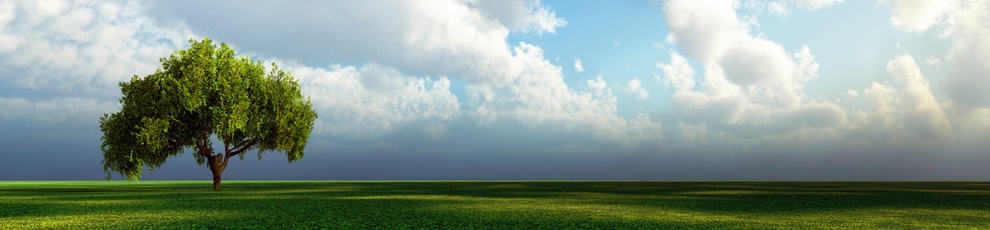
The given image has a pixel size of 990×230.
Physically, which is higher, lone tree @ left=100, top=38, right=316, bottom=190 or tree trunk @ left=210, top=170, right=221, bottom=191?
lone tree @ left=100, top=38, right=316, bottom=190

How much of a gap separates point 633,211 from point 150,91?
104ft

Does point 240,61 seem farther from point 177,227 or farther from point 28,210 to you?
point 177,227

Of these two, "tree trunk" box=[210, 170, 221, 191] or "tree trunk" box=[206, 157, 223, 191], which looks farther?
"tree trunk" box=[206, 157, 223, 191]

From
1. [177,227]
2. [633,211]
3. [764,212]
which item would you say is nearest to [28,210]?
[177,227]

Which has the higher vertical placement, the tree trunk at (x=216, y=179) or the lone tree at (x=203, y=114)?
the lone tree at (x=203, y=114)

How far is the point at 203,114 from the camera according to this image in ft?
117

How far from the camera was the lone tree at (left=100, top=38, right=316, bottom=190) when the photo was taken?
114 feet

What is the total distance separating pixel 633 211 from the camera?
54.0 ft

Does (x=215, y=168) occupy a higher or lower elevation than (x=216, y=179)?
higher

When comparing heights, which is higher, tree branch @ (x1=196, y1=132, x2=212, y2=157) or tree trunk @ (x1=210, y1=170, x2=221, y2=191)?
tree branch @ (x1=196, y1=132, x2=212, y2=157)

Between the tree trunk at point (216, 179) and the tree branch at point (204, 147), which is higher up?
the tree branch at point (204, 147)

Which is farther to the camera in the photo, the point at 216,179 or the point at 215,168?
the point at 215,168

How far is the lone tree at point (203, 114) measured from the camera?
34.7m

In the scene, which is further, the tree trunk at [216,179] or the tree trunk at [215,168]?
the tree trunk at [215,168]
